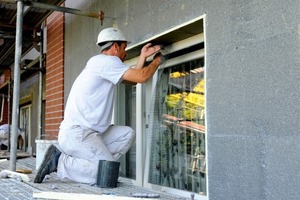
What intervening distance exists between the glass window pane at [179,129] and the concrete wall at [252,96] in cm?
94

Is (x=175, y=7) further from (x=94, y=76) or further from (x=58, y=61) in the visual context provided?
(x=58, y=61)

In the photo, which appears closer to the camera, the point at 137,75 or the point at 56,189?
the point at 56,189

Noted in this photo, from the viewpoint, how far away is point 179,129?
4750mm

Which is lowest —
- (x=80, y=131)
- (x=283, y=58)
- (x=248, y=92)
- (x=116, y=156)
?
(x=116, y=156)

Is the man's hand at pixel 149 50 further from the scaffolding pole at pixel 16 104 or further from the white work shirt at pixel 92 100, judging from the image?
the scaffolding pole at pixel 16 104

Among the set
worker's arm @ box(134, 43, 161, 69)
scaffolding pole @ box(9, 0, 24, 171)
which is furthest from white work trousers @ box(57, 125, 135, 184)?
scaffolding pole @ box(9, 0, 24, 171)

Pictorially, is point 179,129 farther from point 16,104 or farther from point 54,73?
point 54,73

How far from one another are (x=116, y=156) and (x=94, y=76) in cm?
102

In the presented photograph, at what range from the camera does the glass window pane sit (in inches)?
174

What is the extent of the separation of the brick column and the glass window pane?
9.71ft

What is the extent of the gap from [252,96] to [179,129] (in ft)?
5.99

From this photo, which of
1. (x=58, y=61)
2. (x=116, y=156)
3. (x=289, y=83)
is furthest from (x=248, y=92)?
(x=58, y=61)

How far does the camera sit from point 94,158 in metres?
4.39

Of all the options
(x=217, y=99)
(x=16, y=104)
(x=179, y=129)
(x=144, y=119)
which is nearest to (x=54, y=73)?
(x=16, y=104)
